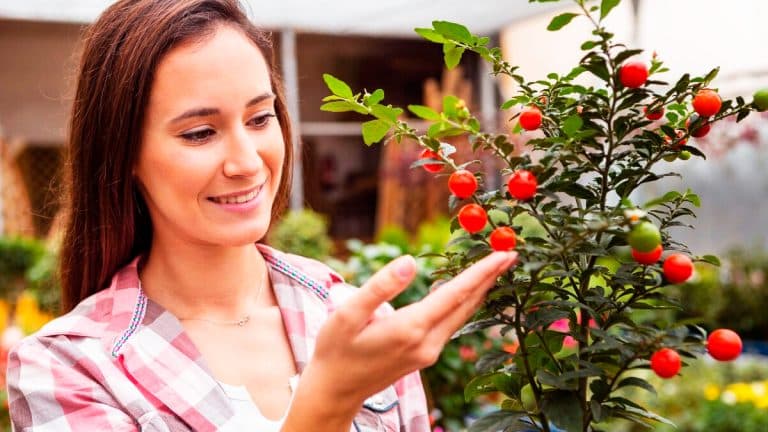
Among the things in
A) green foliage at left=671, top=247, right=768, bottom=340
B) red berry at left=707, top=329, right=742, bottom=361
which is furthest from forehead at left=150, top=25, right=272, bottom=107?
green foliage at left=671, top=247, right=768, bottom=340

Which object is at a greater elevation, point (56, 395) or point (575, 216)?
point (575, 216)

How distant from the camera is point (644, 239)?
0.82m

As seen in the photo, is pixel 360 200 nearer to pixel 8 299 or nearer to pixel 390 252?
pixel 8 299

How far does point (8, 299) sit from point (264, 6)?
3.89 meters

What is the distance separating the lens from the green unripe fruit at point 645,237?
0.82 m

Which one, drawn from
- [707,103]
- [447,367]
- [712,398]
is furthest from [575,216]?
[712,398]

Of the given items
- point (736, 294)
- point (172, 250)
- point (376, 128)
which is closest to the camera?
point (376, 128)

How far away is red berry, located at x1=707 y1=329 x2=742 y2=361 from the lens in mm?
873

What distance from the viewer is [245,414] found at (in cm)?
142

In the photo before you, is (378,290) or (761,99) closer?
(378,290)

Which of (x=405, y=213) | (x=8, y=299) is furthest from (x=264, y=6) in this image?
(x=8, y=299)

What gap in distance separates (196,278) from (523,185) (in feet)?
2.82

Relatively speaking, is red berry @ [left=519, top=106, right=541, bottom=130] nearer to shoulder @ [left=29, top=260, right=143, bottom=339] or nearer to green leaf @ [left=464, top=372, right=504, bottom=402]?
green leaf @ [left=464, top=372, right=504, bottom=402]

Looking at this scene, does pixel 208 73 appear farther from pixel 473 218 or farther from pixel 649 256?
pixel 649 256
